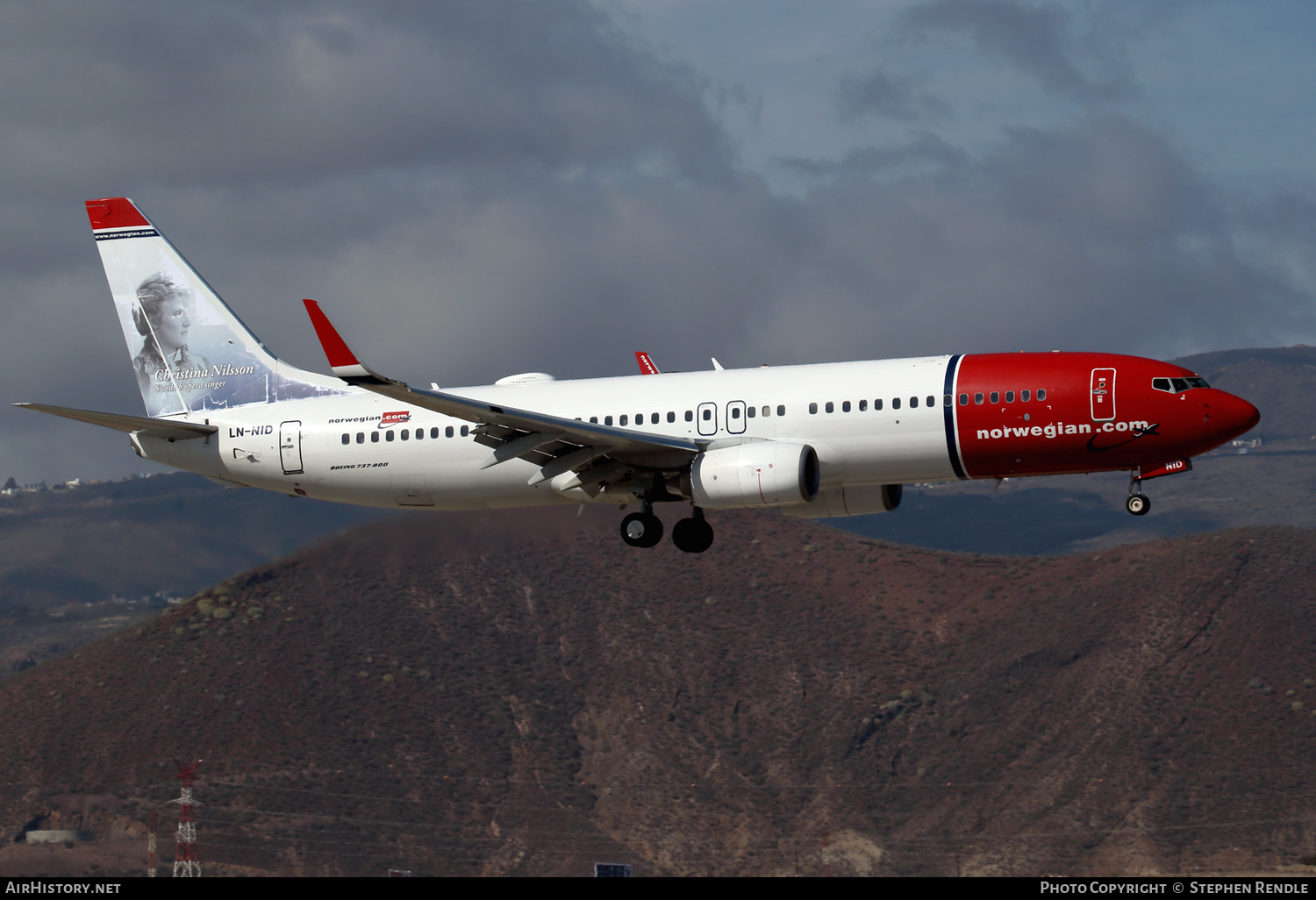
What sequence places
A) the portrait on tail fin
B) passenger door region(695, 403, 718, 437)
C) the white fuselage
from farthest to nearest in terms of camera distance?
the portrait on tail fin → passenger door region(695, 403, 718, 437) → the white fuselage

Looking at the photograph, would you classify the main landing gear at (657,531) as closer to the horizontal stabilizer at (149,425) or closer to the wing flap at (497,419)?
the wing flap at (497,419)

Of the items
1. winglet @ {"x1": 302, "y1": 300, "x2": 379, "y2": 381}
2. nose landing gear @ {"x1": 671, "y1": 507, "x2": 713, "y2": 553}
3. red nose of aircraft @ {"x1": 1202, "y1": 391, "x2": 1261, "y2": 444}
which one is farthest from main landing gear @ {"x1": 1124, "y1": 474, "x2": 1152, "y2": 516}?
winglet @ {"x1": 302, "y1": 300, "x2": 379, "y2": 381}

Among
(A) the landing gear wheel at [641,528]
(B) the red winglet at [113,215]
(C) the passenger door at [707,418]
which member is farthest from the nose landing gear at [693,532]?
(B) the red winglet at [113,215]

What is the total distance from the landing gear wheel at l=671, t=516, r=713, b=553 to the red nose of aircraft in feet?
50.7

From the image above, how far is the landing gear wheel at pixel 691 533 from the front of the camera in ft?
166

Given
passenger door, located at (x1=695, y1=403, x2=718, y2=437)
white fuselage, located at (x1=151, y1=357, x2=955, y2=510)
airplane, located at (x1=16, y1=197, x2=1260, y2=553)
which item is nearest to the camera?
airplane, located at (x1=16, y1=197, x2=1260, y2=553)

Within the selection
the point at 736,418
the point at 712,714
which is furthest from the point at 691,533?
the point at 712,714

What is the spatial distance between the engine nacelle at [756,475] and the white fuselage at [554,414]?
100cm

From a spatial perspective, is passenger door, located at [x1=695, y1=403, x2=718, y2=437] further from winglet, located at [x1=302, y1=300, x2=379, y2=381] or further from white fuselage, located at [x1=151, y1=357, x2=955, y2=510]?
winglet, located at [x1=302, y1=300, x2=379, y2=381]

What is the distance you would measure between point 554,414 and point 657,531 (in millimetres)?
4913

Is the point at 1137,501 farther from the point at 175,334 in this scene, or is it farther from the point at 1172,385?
the point at 175,334

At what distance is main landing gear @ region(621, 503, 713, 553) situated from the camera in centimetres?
4981

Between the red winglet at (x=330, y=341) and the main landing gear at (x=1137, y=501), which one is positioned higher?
the red winglet at (x=330, y=341)

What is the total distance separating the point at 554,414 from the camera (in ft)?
163
